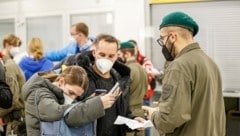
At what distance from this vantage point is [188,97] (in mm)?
2086

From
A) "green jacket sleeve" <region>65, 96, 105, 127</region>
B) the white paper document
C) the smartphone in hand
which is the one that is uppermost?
the smartphone in hand

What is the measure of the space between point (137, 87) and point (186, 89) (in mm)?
2357

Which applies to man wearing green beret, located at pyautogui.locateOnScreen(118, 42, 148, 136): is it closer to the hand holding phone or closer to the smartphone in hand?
the smartphone in hand

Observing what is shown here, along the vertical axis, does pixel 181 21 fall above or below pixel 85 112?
above

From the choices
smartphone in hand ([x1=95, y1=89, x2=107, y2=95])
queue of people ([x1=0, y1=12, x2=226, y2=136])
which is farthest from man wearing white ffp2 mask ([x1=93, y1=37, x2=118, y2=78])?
smartphone in hand ([x1=95, y1=89, x2=107, y2=95])

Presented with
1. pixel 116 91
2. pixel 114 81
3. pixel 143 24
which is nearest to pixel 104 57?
pixel 114 81

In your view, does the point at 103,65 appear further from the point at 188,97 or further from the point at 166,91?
the point at 188,97

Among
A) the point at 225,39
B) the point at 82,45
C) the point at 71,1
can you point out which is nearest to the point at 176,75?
the point at 82,45

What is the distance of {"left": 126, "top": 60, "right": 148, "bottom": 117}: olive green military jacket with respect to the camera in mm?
4344

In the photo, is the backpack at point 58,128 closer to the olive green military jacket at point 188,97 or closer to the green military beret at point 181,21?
the olive green military jacket at point 188,97

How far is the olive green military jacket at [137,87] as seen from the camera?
434cm

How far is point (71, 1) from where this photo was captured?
6.76 metres

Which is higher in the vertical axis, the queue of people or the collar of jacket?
the collar of jacket

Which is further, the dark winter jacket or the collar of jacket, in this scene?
the dark winter jacket
